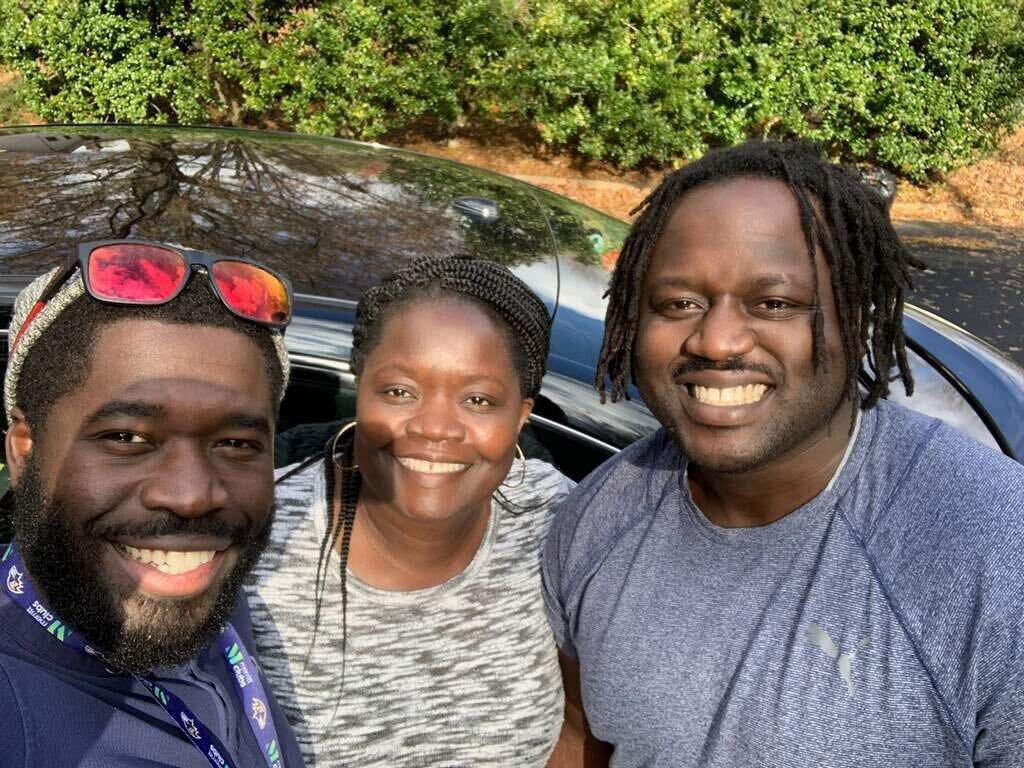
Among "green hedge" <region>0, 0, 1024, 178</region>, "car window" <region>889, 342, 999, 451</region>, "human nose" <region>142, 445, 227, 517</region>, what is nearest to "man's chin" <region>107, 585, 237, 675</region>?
"human nose" <region>142, 445, 227, 517</region>

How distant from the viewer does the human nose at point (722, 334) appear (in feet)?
5.63

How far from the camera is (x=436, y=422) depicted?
80.7 inches

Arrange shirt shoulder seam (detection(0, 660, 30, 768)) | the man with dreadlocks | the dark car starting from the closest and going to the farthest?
shirt shoulder seam (detection(0, 660, 30, 768)), the man with dreadlocks, the dark car

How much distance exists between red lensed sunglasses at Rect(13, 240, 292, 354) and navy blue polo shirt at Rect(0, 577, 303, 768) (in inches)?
17.7

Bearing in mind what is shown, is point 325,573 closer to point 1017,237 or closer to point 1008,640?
point 1008,640

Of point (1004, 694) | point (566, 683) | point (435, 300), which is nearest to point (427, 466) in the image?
point (435, 300)

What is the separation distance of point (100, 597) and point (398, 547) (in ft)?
2.69

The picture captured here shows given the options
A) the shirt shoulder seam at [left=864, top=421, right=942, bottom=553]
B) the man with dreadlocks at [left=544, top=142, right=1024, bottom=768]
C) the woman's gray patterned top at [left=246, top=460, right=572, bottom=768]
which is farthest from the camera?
the woman's gray patterned top at [left=246, top=460, right=572, bottom=768]

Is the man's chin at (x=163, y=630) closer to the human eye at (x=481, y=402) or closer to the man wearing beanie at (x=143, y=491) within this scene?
the man wearing beanie at (x=143, y=491)

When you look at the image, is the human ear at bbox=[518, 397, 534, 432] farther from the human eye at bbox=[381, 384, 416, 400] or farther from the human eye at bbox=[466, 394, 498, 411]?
→ the human eye at bbox=[381, 384, 416, 400]

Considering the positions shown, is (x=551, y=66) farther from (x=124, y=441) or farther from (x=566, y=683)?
(x=124, y=441)

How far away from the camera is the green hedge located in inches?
344

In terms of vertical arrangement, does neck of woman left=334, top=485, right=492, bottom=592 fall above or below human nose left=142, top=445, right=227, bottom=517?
below

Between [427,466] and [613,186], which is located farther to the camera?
Answer: [613,186]
